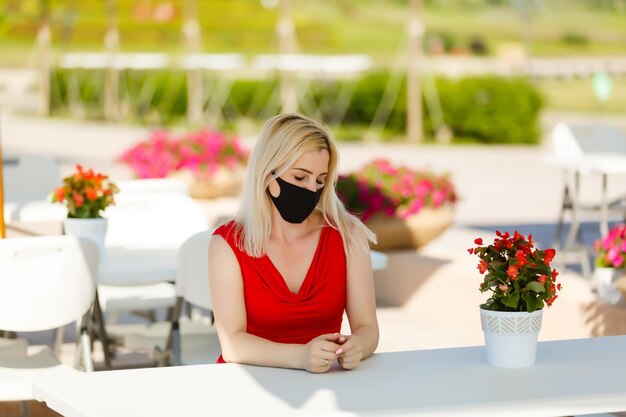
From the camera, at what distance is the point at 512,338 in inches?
112

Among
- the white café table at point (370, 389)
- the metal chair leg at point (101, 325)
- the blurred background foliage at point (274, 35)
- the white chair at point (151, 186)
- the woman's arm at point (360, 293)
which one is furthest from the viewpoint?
the blurred background foliage at point (274, 35)

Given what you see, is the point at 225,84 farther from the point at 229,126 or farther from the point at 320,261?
the point at 320,261

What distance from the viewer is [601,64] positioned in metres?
42.0

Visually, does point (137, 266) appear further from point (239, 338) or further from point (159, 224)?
point (239, 338)

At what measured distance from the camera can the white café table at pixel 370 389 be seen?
8.28 feet

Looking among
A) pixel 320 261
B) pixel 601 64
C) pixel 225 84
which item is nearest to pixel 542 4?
pixel 601 64

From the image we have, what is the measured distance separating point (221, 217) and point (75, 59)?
80.0 ft

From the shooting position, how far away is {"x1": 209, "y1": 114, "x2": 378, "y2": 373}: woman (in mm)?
3100

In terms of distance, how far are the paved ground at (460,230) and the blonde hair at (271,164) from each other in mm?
2355

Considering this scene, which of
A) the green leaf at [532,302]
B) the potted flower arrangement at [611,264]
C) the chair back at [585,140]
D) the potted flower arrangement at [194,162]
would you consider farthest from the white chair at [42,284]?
the potted flower arrangement at [194,162]

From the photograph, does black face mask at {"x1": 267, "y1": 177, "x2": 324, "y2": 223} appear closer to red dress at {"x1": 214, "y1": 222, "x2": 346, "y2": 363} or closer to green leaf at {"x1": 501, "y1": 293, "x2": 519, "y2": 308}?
red dress at {"x1": 214, "y1": 222, "x2": 346, "y2": 363}

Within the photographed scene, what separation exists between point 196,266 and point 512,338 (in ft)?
4.80

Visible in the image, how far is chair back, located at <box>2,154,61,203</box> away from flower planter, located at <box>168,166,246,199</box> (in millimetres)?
1443

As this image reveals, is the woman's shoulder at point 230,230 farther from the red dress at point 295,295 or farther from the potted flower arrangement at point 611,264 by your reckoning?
the potted flower arrangement at point 611,264
